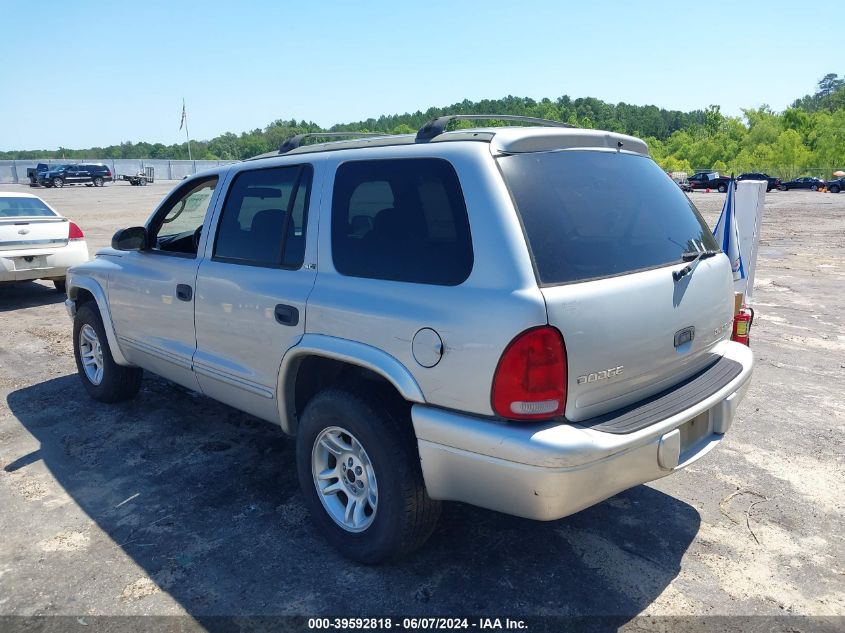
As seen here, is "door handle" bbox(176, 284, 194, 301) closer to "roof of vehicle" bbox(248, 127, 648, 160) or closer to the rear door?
"roof of vehicle" bbox(248, 127, 648, 160)

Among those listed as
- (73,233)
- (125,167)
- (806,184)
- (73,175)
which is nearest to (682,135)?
(806,184)

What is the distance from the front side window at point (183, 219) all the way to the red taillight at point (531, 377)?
8.10ft

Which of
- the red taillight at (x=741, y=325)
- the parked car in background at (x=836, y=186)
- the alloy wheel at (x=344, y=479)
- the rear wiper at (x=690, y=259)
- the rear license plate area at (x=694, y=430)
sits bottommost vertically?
the alloy wheel at (x=344, y=479)

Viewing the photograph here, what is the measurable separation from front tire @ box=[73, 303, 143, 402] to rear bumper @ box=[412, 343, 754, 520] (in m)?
3.33

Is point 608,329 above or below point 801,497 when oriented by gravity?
above

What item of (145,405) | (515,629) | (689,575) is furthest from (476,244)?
(145,405)

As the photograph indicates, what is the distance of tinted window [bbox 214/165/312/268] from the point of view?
3.37 meters

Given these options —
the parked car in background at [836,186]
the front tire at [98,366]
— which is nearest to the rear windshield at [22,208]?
the front tire at [98,366]

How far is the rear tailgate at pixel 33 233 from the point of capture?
858cm

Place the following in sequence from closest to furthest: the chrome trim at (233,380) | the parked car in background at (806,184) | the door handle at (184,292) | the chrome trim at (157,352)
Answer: the chrome trim at (233,380) → the door handle at (184,292) → the chrome trim at (157,352) → the parked car in background at (806,184)

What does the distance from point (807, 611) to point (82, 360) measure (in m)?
5.19

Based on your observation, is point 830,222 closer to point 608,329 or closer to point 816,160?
point 608,329

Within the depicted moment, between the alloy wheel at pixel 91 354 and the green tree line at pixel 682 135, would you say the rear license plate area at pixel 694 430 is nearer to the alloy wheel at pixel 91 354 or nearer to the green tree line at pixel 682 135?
the alloy wheel at pixel 91 354

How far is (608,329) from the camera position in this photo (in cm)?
254
